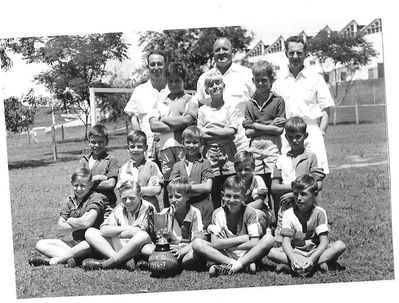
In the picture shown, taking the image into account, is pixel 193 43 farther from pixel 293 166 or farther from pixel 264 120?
pixel 293 166

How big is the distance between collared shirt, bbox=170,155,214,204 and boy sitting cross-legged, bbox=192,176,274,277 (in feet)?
0.92

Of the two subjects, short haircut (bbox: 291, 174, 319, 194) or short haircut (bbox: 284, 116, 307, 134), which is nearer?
short haircut (bbox: 291, 174, 319, 194)

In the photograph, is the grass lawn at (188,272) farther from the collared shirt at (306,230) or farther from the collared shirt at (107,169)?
the collared shirt at (107,169)

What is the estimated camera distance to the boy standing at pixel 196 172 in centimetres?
722

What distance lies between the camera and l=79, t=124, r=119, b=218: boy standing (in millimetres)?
7621

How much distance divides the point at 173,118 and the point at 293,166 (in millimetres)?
1384

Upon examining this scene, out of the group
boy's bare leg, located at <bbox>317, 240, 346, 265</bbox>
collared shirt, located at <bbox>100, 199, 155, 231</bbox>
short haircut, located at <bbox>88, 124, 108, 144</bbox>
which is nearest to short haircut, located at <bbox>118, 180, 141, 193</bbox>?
collared shirt, located at <bbox>100, 199, 155, 231</bbox>

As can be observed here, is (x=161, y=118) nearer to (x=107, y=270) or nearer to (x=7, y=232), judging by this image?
(x=107, y=270)

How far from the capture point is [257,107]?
7344 millimetres

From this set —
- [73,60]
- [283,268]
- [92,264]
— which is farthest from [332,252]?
[73,60]

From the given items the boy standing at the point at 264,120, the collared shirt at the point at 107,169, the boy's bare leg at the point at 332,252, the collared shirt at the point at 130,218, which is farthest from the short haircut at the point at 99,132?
the boy's bare leg at the point at 332,252

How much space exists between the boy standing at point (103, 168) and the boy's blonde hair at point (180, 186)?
2.61 ft

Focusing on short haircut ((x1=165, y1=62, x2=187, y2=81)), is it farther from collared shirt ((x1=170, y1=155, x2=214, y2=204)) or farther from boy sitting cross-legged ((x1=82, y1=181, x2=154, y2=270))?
boy sitting cross-legged ((x1=82, y1=181, x2=154, y2=270))

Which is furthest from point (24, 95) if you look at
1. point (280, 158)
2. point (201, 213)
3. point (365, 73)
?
point (365, 73)
